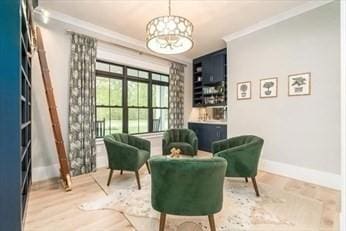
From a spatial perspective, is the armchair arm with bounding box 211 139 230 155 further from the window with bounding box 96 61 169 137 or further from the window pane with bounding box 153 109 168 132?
the window pane with bounding box 153 109 168 132

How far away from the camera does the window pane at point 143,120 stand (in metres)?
5.23

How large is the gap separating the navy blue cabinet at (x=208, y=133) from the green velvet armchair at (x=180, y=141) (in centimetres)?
103

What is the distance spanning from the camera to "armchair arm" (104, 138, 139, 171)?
3.07m

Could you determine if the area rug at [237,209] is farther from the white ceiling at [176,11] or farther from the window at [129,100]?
the white ceiling at [176,11]

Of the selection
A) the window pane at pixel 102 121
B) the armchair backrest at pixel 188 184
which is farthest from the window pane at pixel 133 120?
the armchair backrest at pixel 188 184

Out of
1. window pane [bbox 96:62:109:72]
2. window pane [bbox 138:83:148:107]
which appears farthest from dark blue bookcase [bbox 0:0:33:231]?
window pane [bbox 138:83:148:107]

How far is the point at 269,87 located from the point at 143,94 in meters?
2.91

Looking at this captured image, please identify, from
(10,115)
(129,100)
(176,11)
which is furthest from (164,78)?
(10,115)

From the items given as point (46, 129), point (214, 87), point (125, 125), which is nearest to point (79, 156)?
point (46, 129)

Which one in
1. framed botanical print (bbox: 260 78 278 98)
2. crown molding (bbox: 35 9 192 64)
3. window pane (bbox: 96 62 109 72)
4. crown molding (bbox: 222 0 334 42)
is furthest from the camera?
window pane (bbox: 96 62 109 72)

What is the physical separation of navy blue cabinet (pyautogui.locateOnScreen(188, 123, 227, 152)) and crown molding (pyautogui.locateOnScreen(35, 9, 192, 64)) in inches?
101

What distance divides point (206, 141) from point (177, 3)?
11.9 ft

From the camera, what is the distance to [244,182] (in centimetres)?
338

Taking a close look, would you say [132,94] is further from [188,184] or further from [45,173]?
[188,184]
